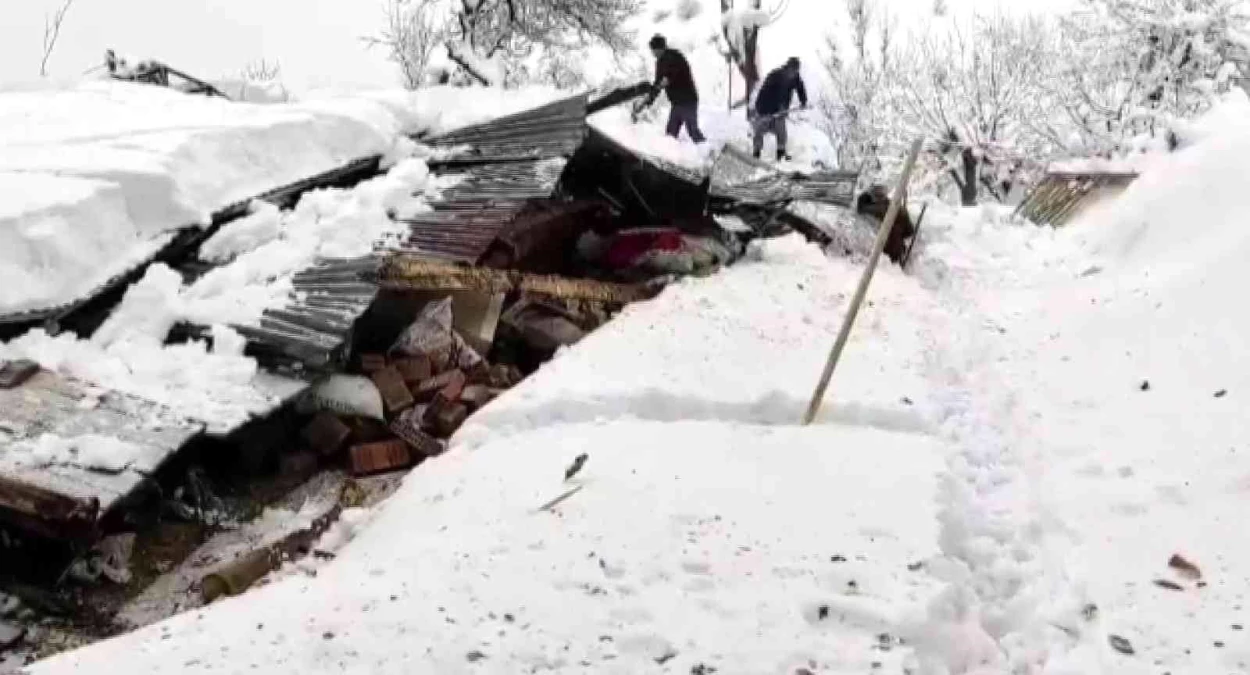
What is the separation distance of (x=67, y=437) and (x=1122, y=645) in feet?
13.1

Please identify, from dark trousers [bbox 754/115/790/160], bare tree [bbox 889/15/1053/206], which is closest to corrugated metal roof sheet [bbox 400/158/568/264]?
dark trousers [bbox 754/115/790/160]

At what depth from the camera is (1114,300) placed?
25.4ft

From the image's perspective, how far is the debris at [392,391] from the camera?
5.70 metres

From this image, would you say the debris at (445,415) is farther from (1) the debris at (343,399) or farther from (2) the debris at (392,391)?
(1) the debris at (343,399)

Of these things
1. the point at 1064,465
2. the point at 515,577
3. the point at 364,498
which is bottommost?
the point at 364,498

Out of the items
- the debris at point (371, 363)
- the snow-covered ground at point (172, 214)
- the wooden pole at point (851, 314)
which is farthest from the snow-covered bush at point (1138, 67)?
the debris at point (371, 363)

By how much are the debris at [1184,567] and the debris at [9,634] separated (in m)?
4.37

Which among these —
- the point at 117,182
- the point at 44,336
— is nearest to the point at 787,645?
the point at 44,336

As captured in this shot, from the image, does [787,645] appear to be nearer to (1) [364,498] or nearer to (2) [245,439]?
(1) [364,498]

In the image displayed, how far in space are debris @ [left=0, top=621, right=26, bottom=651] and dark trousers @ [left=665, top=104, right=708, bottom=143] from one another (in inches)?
394

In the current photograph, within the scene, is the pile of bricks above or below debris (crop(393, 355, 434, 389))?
below

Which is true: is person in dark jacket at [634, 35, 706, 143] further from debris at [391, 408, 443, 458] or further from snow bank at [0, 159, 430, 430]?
debris at [391, 408, 443, 458]

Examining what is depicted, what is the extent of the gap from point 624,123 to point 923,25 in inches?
784

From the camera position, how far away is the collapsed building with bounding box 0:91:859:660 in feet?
13.7
